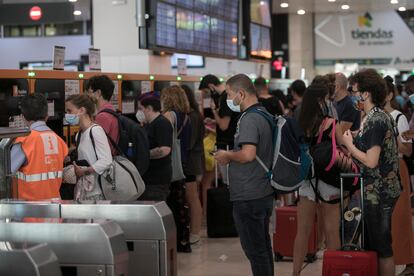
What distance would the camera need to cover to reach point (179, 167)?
27.0ft

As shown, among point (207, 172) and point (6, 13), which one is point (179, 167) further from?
point (6, 13)

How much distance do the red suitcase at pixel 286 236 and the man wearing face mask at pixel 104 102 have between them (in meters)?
1.96

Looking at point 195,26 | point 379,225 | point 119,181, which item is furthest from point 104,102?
point 195,26

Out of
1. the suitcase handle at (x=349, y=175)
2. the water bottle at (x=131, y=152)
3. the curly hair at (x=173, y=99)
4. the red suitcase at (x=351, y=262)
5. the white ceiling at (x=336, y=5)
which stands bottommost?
the red suitcase at (x=351, y=262)

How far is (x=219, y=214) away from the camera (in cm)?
920

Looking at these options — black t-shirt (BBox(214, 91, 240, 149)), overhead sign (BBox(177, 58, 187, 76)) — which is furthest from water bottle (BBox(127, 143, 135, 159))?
overhead sign (BBox(177, 58, 187, 76))

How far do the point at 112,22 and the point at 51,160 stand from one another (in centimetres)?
445

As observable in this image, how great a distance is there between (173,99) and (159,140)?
2.14 ft

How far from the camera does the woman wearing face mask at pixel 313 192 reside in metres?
6.12

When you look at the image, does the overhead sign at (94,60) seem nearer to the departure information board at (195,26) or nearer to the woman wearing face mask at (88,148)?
the departure information board at (195,26)

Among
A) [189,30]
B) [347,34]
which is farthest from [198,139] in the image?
[347,34]

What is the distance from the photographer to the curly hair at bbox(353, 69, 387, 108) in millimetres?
5500

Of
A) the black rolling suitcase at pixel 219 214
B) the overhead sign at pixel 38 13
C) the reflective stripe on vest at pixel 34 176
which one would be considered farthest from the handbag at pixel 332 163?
the overhead sign at pixel 38 13

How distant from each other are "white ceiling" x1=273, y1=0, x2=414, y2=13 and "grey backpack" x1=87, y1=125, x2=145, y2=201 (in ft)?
54.2
